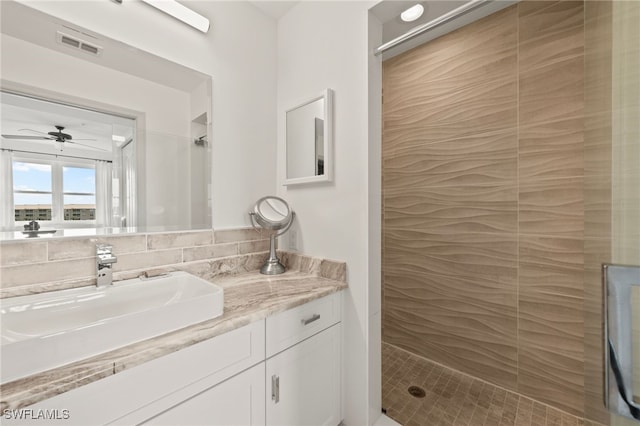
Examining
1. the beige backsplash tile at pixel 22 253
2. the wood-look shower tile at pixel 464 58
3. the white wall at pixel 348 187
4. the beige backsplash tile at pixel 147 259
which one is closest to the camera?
the beige backsplash tile at pixel 22 253

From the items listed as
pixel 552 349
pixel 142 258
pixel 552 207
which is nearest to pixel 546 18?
pixel 552 207

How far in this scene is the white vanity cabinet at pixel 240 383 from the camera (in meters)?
0.67

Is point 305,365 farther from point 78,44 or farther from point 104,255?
point 78,44

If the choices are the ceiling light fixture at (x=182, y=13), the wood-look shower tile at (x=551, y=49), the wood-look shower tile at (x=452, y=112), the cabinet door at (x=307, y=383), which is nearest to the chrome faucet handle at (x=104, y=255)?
the cabinet door at (x=307, y=383)

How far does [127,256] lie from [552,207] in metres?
2.27

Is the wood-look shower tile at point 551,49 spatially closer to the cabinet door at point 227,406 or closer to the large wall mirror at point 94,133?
the large wall mirror at point 94,133

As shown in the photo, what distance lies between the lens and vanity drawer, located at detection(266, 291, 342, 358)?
1.04 m

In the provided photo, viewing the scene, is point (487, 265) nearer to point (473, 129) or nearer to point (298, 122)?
point (473, 129)

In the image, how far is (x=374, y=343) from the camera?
1.35m

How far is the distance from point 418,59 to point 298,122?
1.20 metres

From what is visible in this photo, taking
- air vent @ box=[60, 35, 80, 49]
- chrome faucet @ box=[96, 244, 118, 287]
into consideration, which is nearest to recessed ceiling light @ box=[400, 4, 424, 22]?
air vent @ box=[60, 35, 80, 49]

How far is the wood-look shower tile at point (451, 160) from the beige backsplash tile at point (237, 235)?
1.19 meters

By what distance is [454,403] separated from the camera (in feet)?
5.18

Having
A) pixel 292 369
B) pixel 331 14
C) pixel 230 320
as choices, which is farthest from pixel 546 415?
pixel 331 14
